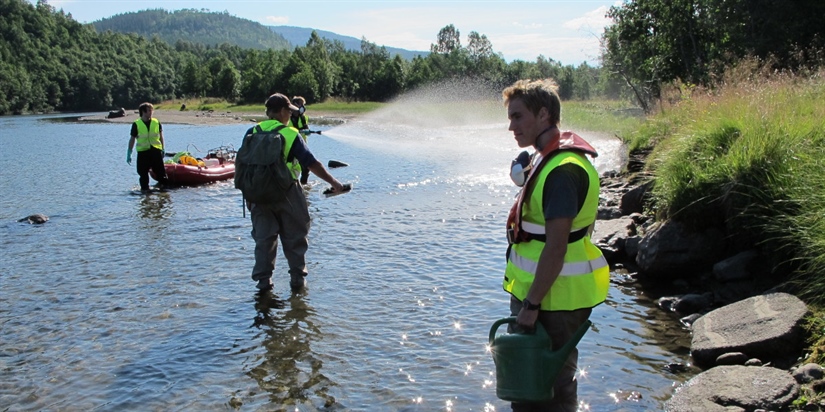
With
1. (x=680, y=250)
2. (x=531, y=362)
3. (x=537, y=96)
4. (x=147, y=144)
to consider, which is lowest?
(x=680, y=250)

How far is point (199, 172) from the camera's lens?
17625 mm

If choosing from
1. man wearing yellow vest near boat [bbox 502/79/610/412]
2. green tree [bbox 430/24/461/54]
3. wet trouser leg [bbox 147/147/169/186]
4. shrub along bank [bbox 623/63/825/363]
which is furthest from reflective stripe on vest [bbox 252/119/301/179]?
green tree [bbox 430/24/461/54]

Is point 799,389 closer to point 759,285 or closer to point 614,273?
point 759,285

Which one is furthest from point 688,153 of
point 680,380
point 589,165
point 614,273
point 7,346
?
point 7,346

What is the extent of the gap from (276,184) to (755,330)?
459 cm

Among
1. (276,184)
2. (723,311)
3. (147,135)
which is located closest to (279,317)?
(276,184)

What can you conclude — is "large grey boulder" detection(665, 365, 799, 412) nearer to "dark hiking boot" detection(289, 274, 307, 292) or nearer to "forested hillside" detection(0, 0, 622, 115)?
"dark hiking boot" detection(289, 274, 307, 292)

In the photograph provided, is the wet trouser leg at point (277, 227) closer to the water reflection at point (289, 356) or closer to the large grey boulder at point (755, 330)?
the water reflection at point (289, 356)

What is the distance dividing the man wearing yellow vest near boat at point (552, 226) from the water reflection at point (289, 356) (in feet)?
7.45

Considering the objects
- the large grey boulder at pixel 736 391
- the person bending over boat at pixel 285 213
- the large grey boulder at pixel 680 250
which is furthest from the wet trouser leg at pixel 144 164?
the large grey boulder at pixel 736 391

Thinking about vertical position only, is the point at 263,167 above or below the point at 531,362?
above

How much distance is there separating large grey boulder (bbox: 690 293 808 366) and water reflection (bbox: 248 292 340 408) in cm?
312

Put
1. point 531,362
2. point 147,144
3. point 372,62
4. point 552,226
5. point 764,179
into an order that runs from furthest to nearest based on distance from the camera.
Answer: point 372,62, point 147,144, point 764,179, point 531,362, point 552,226

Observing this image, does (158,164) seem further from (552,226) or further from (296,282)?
(552,226)
